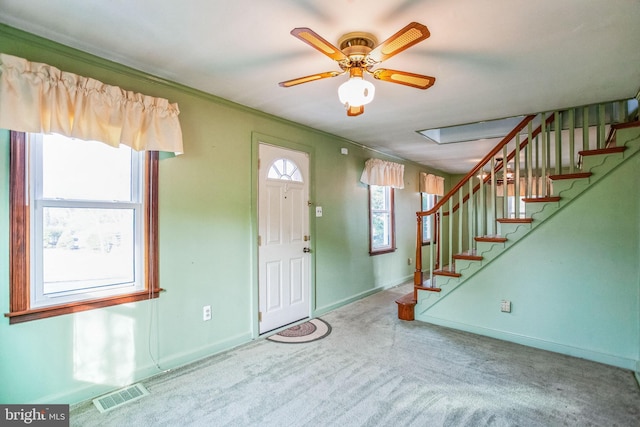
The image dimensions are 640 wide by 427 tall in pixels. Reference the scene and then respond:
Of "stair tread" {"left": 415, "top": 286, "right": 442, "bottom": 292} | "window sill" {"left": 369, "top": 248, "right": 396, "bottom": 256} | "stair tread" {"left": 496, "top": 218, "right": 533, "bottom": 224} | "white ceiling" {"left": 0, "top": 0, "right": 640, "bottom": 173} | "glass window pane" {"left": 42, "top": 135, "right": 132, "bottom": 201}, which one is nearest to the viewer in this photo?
"white ceiling" {"left": 0, "top": 0, "right": 640, "bottom": 173}

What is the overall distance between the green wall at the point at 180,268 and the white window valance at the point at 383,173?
1.03m

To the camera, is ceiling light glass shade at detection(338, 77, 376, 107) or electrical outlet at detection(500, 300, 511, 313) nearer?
ceiling light glass shade at detection(338, 77, 376, 107)

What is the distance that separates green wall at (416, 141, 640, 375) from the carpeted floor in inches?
8.5

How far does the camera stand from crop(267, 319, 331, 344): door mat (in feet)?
10.7

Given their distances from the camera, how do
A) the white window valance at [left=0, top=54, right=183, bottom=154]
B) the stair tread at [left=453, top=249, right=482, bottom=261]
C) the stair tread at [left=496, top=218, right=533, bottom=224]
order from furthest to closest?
the stair tread at [left=453, top=249, right=482, bottom=261], the stair tread at [left=496, top=218, right=533, bottom=224], the white window valance at [left=0, top=54, right=183, bottom=154]

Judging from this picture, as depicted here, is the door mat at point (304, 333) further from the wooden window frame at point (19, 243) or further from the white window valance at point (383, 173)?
the white window valance at point (383, 173)

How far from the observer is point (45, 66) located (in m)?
1.88

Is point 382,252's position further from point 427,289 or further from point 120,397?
point 120,397

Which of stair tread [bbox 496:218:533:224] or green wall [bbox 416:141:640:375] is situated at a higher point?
stair tread [bbox 496:218:533:224]

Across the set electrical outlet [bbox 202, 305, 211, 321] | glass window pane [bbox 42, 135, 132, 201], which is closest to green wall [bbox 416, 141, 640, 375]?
electrical outlet [bbox 202, 305, 211, 321]

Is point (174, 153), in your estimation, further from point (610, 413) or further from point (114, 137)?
point (610, 413)

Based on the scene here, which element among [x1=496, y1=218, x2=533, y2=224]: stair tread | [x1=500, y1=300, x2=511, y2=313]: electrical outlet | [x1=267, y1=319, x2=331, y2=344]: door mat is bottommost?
[x1=267, y1=319, x2=331, y2=344]: door mat

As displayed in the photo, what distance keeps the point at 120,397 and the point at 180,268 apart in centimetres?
97

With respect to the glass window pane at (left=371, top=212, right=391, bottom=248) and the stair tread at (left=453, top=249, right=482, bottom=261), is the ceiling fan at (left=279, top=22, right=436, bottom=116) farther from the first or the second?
the glass window pane at (left=371, top=212, right=391, bottom=248)
